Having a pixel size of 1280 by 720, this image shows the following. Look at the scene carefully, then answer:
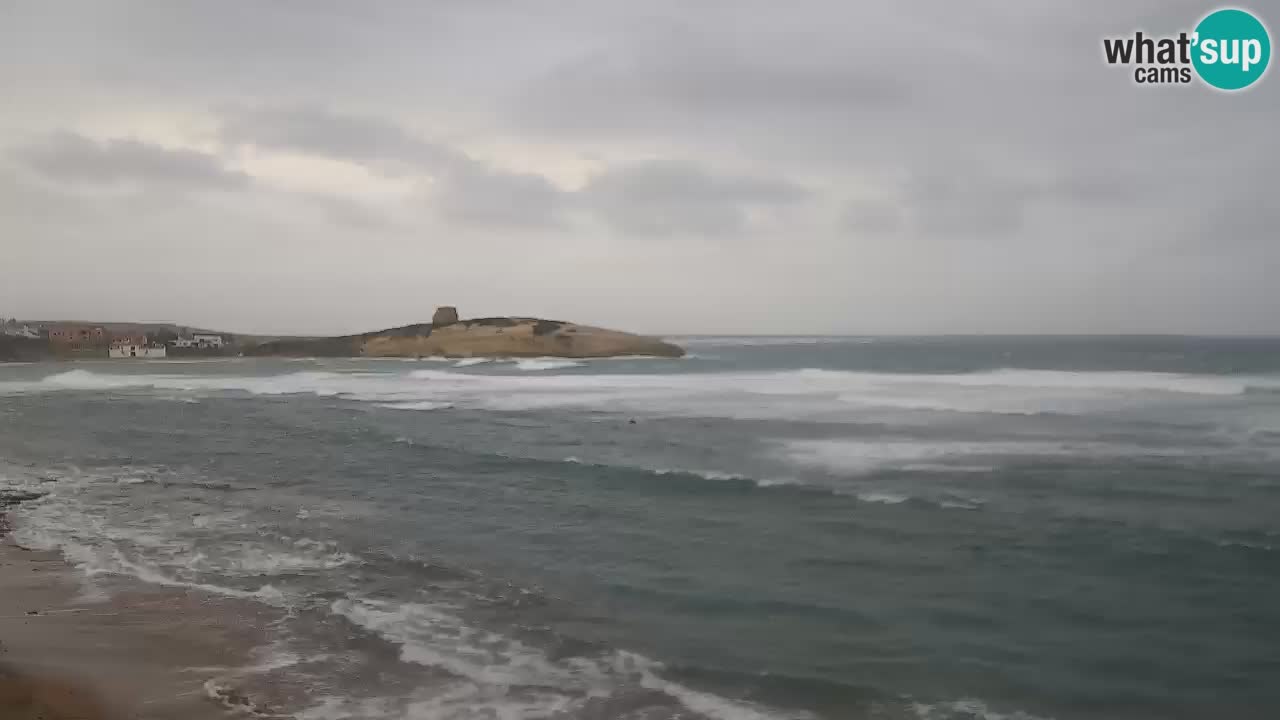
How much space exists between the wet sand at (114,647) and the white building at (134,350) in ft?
298

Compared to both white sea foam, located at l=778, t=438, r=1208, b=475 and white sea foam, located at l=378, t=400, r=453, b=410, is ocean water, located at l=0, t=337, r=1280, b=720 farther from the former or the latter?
white sea foam, located at l=378, t=400, r=453, b=410

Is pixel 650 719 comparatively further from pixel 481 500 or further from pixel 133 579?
pixel 481 500

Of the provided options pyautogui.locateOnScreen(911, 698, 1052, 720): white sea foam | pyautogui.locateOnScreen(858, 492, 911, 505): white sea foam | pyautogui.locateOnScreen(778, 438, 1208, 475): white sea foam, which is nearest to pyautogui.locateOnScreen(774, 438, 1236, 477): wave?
pyautogui.locateOnScreen(778, 438, 1208, 475): white sea foam

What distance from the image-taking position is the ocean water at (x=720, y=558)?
20.0ft

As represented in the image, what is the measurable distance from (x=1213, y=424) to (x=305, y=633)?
74.7 feet

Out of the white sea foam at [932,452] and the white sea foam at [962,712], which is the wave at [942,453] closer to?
the white sea foam at [932,452]

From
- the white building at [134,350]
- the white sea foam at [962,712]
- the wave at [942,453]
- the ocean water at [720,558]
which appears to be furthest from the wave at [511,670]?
the white building at [134,350]

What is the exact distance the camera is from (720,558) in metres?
9.55

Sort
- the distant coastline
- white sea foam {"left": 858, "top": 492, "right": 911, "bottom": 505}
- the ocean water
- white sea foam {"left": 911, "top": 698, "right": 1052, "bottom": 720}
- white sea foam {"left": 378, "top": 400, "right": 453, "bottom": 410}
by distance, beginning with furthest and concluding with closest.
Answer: the distant coastline → white sea foam {"left": 378, "top": 400, "right": 453, "bottom": 410} → white sea foam {"left": 858, "top": 492, "right": 911, "bottom": 505} → the ocean water → white sea foam {"left": 911, "top": 698, "right": 1052, "bottom": 720}

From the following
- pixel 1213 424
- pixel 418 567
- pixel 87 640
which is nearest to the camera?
pixel 87 640

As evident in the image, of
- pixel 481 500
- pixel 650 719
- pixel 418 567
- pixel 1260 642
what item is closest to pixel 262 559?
pixel 418 567

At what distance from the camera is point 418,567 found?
9.31 meters

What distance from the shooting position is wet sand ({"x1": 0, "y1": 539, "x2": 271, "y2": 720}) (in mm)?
5449

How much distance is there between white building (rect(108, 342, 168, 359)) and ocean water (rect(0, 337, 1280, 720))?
243 feet
